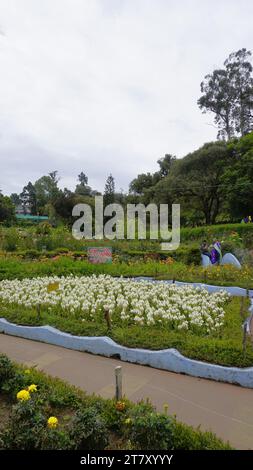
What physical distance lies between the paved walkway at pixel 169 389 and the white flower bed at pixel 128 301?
1.03 metres

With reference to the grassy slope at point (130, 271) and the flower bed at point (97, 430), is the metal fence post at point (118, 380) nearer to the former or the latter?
the flower bed at point (97, 430)

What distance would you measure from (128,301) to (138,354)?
2.08m

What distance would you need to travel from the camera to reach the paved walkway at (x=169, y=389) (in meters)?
2.83

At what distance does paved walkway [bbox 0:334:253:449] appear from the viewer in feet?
9.29

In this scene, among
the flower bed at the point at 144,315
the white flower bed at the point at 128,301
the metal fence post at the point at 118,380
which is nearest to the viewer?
the metal fence post at the point at 118,380

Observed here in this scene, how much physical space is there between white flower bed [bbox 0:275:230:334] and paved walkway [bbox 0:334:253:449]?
1.03 meters

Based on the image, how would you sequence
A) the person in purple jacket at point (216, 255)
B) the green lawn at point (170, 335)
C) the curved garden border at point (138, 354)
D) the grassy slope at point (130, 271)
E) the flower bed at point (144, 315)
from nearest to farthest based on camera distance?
the curved garden border at point (138, 354) → the green lawn at point (170, 335) → the flower bed at point (144, 315) → the grassy slope at point (130, 271) → the person in purple jacket at point (216, 255)

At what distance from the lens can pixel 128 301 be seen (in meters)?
6.17

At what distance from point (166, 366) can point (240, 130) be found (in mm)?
30844

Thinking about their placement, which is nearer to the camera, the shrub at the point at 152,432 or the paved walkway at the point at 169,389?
the shrub at the point at 152,432

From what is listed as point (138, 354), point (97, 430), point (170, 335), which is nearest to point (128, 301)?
point (170, 335)

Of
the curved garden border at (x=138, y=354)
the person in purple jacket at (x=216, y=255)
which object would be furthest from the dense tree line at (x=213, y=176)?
the curved garden border at (x=138, y=354)

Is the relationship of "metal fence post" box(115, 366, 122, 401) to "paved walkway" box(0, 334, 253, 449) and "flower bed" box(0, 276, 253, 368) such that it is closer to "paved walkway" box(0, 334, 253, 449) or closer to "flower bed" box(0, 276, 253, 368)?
"paved walkway" box(0, 334, 253, 449)
